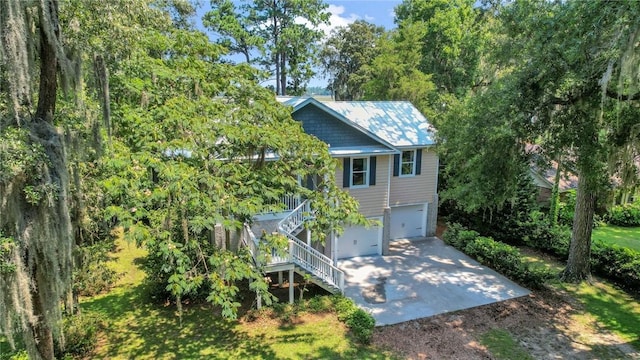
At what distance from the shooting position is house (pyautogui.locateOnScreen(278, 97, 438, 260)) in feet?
47.3

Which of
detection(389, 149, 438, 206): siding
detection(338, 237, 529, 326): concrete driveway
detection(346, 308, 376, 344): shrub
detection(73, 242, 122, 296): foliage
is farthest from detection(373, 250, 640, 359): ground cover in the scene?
detection(73, 242, 122, 296): foliage

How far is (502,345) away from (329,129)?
9.09 metres

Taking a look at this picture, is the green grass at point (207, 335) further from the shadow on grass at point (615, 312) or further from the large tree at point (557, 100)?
the shadow on grass at point (615, 312)

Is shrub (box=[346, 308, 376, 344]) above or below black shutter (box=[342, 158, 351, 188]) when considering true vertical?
below

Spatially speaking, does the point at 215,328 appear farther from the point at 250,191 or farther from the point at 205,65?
the point at 205,65

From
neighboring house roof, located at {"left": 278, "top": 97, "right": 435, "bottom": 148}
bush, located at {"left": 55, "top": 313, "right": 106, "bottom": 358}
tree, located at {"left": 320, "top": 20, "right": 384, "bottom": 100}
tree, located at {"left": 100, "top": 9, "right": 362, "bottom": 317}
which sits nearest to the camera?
tree, located at {"left": 100, "top": 9, "right": 362, "bottom": 317}

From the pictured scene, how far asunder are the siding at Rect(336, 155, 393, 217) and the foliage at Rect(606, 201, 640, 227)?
→ 46.3 feet

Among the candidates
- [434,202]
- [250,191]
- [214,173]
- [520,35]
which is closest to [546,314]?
[434,202]

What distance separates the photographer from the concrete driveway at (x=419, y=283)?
11.7 metres

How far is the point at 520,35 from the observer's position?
1025 centimetres

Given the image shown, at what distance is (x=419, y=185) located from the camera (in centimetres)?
1694

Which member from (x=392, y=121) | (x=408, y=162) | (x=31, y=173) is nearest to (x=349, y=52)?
(x=392, y=121)

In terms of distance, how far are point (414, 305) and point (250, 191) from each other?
7.20m

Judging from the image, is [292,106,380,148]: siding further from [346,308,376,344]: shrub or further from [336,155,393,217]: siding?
[346,308,376,344]: shrub
